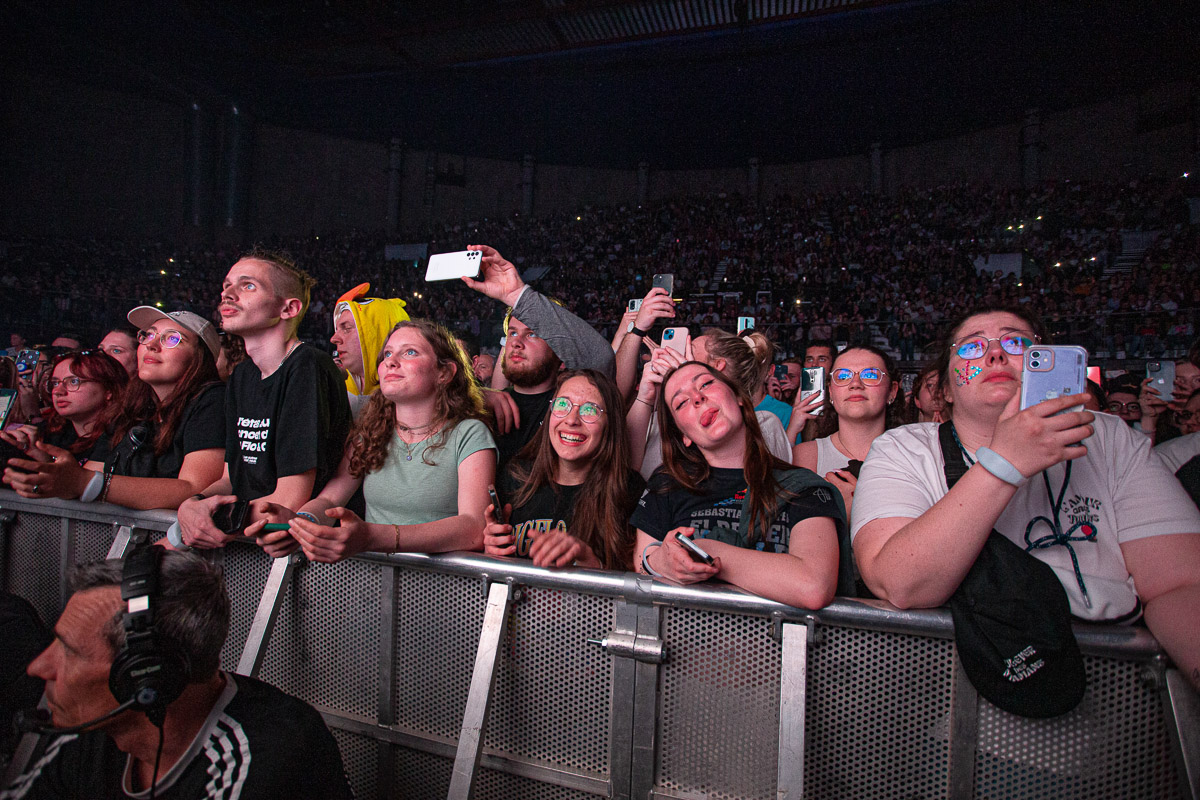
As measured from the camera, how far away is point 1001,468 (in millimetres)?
1256

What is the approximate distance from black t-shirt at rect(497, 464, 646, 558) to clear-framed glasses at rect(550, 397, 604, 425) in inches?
9.7

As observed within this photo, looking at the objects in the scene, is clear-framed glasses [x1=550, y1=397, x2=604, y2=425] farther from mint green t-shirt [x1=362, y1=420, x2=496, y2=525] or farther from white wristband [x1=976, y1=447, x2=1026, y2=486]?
white wristband [x1=976, y1=447, x2=1026, y2=486]

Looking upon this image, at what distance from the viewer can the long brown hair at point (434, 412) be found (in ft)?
7.29

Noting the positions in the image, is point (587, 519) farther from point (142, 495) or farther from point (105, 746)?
point (142, 495)

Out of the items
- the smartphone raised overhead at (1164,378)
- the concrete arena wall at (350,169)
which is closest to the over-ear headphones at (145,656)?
the smartphone raised overhead at (1164,378)

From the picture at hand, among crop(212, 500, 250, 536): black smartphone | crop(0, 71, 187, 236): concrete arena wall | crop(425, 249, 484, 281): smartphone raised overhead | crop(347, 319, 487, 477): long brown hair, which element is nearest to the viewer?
crop(212, 500, 250, 536): black smartphone

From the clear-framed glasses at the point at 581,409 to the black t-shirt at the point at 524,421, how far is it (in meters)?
0.41

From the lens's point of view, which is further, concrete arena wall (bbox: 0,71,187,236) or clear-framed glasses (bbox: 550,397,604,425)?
→ concrete arena wall (bbox: 0,71,187,236)

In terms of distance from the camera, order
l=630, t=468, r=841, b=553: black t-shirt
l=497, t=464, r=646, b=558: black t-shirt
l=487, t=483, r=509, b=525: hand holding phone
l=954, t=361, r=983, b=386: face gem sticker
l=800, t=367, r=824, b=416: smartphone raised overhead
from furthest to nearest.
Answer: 1. l=800, t=367, r=824, b=416: smartphone raised overhead
2. l=497, t=464, r=646, b=558: black t-shirt
3. l=487, t=483, r=509, b=525: hand holding phone
4. l=630, t=468, r=841, b=553: black t-shirt
5. l=954, t=361, r=983, b=386: face gem sticker

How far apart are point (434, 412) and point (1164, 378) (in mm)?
4525

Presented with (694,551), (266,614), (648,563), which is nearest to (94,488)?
(266,614)

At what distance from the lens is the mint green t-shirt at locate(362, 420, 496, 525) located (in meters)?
2.14

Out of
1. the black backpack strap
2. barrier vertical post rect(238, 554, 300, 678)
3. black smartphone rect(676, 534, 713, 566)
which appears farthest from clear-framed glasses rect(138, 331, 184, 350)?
the black backpack strap

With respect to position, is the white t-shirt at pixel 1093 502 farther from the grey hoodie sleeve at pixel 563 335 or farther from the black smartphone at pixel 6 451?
the black smartphone at pixel 6 451
